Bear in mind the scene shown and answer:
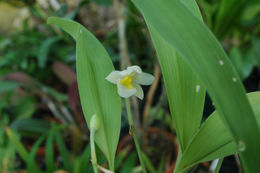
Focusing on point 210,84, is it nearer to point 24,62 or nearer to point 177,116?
point 177,116

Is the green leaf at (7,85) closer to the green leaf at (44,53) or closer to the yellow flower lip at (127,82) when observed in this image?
the green leaf at (44,53)

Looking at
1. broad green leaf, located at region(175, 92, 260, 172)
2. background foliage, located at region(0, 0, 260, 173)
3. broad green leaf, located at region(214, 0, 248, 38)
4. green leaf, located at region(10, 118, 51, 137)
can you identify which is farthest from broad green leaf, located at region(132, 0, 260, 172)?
green leaf, located at region(10, 118, 51, 137)

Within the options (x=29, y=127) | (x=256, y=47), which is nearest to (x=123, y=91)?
(x=29, y=127)

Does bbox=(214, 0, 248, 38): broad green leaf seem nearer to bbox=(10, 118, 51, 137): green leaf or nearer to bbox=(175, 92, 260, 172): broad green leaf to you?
bbox=(175, 92, 260, 172): broad green leaf

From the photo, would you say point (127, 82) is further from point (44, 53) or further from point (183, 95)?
point (44, 53)

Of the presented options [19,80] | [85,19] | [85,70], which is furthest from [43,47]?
[85,70]
